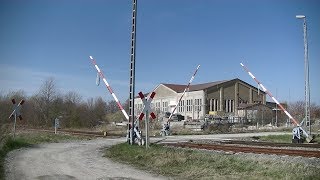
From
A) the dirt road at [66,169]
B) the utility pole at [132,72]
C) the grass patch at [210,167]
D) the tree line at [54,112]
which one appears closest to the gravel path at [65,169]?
the dirt road at [66,169]

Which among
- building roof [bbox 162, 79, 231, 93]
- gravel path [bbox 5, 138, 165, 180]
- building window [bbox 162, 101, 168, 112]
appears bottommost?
gravel path [bbox 5, 138, 165, 180]

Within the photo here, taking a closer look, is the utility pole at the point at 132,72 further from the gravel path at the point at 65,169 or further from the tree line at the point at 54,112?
the tree line at the point at 54,112

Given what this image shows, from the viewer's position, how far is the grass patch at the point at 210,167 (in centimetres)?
1137

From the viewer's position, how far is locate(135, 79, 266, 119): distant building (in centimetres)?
8069

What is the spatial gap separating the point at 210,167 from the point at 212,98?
6931cm

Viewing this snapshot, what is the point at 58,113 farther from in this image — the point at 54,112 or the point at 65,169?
the point at 65,169

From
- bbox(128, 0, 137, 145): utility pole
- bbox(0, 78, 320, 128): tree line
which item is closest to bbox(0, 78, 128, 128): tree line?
bbox(0, 78, 320, 128): tree line

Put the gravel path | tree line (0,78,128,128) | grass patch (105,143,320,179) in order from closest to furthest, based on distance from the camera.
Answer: grass patch (105,143,320,179) < the gravel path < tree line (0,78,128,128)

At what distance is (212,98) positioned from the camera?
81.8 meters

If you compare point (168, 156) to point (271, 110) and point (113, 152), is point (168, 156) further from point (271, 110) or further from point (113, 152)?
point (271, 110)

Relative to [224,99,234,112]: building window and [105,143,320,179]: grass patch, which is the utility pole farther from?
[224,99,234,112]: building window

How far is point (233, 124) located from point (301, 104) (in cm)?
2426

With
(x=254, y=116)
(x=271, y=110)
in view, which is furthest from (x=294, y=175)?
(x=271, y=110)

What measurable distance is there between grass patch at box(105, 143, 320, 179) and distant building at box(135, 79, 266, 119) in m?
62.9
